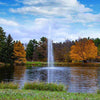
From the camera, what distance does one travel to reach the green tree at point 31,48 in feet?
322

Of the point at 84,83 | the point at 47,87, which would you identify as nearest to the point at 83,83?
the point at 84,83

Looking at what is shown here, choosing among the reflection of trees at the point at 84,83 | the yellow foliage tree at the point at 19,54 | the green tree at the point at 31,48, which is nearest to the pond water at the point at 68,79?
the reflection of trees at the point at 84,83

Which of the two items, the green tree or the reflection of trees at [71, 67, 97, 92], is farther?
the green tree

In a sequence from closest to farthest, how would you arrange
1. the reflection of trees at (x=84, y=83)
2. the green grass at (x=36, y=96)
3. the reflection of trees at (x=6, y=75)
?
the green grass at (x=36, y=96) < the reflection of trees at (x=84, y=83) < the reflection of trees at (x=6, y=75)

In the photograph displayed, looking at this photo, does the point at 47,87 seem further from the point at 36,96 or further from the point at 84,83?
the point at 84,83

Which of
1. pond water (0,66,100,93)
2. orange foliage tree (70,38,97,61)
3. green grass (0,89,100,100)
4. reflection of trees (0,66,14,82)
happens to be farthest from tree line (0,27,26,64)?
green grass (0,89,100,100)

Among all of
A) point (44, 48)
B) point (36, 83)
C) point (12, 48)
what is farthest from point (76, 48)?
point (36, 83)

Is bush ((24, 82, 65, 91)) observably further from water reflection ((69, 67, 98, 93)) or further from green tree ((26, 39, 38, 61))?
green tree ((26, 39, 38, 61))

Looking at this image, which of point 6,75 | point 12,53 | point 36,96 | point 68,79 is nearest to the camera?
point 36,96

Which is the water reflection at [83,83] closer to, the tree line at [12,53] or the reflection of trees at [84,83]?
the reflection of trees at [84,83]

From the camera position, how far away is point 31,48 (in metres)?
99.1

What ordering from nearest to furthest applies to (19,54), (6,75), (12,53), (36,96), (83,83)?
(36,96), (83,83), (6,75), (19,54), (12,53)

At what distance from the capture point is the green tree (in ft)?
322

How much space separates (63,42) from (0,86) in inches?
3766
